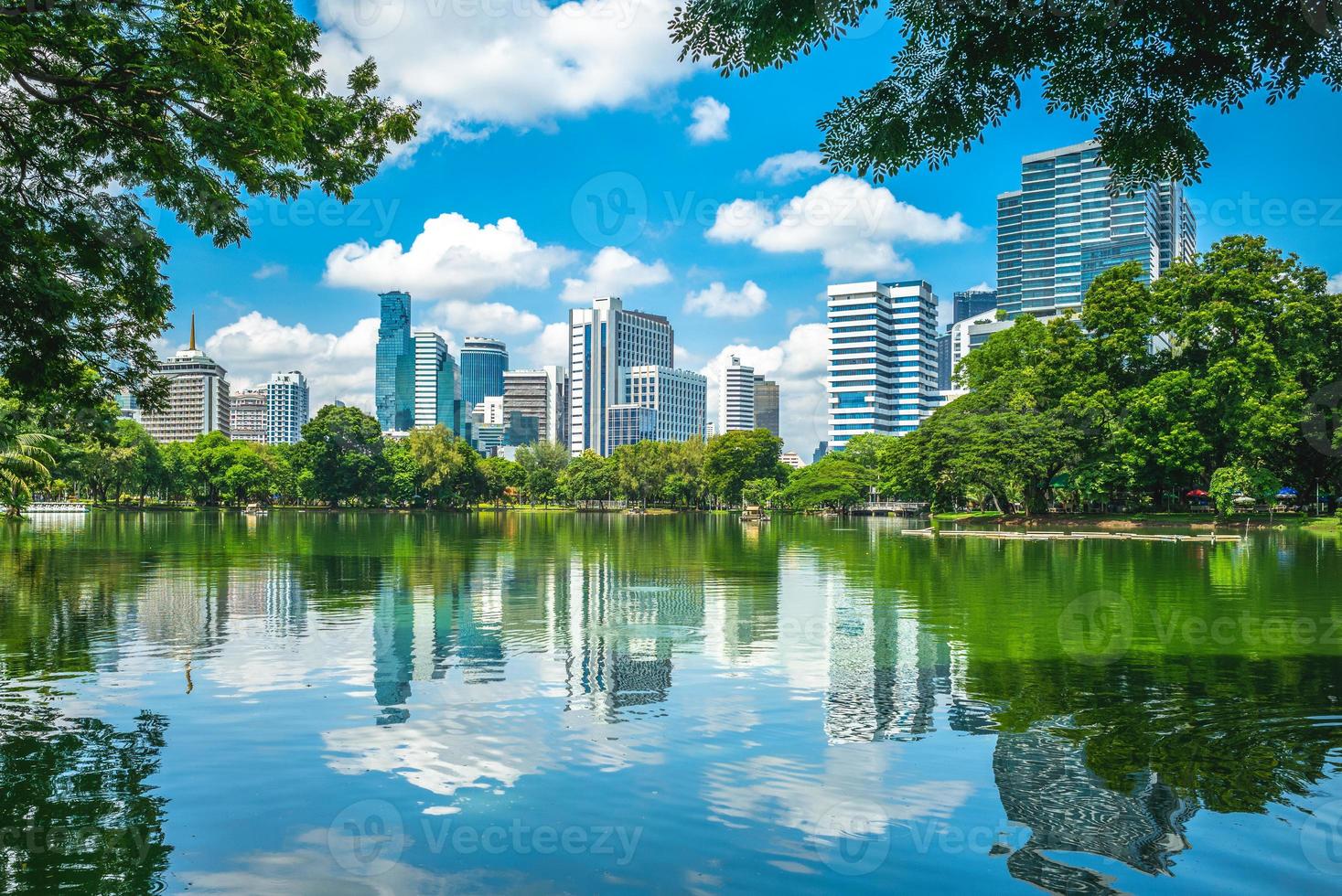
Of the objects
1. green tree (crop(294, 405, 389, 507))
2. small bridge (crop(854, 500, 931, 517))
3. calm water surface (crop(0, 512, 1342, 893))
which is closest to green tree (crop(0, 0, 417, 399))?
calm water surface (crop(0, 512, 1342, 893))

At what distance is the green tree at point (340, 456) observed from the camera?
4405 inches

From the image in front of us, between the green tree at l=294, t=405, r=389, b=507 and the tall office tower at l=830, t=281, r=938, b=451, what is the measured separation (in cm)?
10145

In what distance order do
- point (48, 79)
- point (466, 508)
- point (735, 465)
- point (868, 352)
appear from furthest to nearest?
point (868, 352) → point (466, 508) → point (735, 465) → point (48, 79)

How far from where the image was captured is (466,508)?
452ft

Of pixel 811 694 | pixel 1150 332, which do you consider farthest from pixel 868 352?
pixel 811 694

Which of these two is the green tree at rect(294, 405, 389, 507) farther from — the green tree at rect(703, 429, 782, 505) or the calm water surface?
the calm water surface

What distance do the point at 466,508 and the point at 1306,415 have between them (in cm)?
10881

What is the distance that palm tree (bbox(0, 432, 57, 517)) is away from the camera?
39.8 metres

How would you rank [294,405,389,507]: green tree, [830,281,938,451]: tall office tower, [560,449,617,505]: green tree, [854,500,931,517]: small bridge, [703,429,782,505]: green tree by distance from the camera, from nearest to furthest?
[294,405,389,507]: green tree < [703,429,782,505]: green tree < [854,500,931,517]: small bridge < [560,449,617,505]: green tree < [830,281,938,451]: tall office tower

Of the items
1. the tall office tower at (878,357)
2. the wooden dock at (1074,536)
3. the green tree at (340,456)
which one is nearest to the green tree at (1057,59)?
the wooden dock at (1074,536)

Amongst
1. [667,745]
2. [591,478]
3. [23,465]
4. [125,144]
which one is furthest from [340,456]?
[667,745]

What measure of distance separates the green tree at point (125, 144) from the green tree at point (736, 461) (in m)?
117

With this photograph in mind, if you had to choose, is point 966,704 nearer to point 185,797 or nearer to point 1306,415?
point 185,797

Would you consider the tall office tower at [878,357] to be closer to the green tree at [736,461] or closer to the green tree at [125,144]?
the green tree at [736,461]
